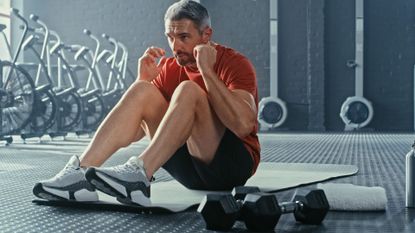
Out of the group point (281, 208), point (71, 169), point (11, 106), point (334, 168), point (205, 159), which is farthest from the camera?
point (11, 106)

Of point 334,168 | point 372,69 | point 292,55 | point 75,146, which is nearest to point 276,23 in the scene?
point 292,55

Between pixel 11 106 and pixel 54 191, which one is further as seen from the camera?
pixel 11 106

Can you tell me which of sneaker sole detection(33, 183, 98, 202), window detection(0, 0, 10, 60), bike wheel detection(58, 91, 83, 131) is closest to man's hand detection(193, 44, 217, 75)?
sneaker sole detection(33, 183, 98, 202)

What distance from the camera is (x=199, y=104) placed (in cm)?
190

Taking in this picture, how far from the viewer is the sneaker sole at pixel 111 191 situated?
1.72 m

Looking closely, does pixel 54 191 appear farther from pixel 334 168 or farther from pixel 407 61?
pixel 407 61

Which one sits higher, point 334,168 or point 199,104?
point 199,104

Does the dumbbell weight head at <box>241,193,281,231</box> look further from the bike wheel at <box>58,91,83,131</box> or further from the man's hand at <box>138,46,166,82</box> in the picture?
the bike wheel at <box>58,91,83,131</box>

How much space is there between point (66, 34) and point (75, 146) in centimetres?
375

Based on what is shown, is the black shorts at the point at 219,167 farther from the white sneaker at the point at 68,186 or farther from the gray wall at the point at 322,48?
the gray wall at the point at 322,48

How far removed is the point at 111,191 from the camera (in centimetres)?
176

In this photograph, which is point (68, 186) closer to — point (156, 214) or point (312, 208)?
point (156, 214)

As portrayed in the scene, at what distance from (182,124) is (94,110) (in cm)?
485

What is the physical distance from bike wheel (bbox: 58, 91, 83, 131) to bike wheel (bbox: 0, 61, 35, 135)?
25.1 inches
